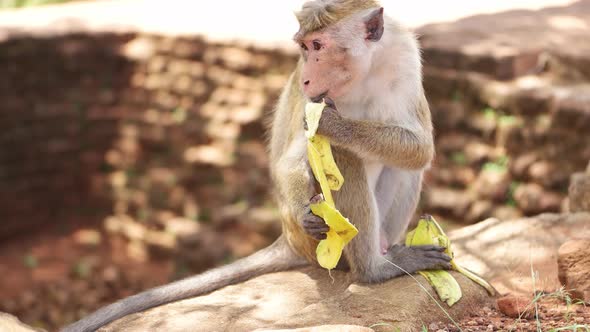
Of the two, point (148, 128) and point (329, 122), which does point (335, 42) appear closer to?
point (329, 122)

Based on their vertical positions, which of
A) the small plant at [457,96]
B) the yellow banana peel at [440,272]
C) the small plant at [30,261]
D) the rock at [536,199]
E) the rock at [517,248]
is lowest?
the small plant at [30,261]

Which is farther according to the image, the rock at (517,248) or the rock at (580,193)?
the rock at (580,193)

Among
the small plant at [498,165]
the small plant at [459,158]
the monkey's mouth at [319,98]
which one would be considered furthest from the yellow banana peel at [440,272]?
the small plant at [459,158]

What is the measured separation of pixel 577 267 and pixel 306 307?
131 cm

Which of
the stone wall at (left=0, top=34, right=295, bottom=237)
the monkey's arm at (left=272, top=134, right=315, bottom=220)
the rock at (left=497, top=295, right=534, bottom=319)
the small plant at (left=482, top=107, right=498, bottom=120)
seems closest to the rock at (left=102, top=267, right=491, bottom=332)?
the rock at (left=497, top=295, right=534, bottom=319)

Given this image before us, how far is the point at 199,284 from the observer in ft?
14.5

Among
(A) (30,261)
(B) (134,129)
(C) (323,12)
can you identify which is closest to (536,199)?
(C) (323,12)

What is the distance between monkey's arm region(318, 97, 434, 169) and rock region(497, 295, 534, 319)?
0.78 m

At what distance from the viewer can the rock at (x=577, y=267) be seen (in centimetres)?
395

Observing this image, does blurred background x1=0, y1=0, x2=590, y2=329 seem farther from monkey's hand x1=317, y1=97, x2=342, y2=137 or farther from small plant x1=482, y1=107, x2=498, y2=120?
monkey's hand x1=317, y1=97, x2=342, y2=137

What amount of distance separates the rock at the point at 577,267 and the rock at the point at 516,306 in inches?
8.9

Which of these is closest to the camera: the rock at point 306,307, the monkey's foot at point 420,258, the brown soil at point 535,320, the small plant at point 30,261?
the brown soil at point 535,320

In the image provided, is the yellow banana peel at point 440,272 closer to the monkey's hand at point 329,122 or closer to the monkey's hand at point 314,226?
the monkey's hand at point 314,226

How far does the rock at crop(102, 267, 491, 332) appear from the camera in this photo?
3.82 m
